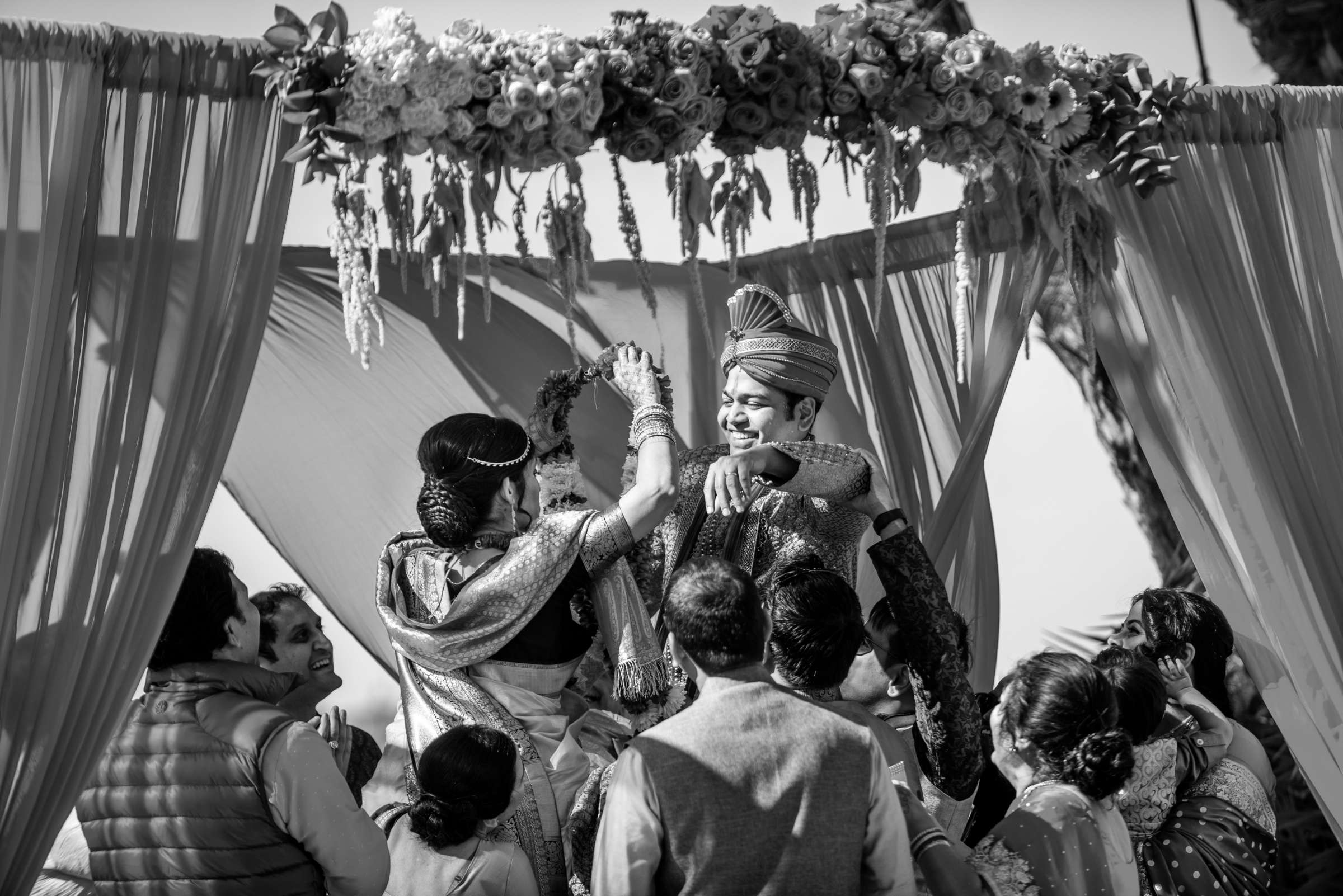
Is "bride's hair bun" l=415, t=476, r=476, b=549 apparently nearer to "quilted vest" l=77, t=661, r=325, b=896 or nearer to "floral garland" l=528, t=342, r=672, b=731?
"floral garland" l=528, t=342, r=672, b=731

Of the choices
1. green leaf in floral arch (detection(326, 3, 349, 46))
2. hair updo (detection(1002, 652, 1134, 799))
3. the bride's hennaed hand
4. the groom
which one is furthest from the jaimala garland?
hair updo (detection(1002, 652, 1134, 799))

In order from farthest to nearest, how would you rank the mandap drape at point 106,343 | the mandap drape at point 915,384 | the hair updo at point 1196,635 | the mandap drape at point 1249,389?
the mandap drape at point 915,384
the mandap drape at point 1249,389
the hair updo at point 1196,635
the mandap drape at point 106,343

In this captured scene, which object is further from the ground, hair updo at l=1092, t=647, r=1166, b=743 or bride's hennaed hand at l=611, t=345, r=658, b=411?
bride's hennaed hand at l=611, t=345, r=658, b=411

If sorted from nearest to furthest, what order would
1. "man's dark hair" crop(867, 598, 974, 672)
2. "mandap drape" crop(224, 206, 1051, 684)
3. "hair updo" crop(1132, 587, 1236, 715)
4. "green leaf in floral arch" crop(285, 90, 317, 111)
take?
"green leaf in floral arch" crop(285, 90, 317, 111)
"man's dark hair" crop(867, 598, 974, 672)
"hair updo" crop(1132, 587, 1236, 715)
"mandap drape" crop(224, 206, 1051, 684)

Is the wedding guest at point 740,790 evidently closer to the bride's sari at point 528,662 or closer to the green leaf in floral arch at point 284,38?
the bride's sari at point 528,662

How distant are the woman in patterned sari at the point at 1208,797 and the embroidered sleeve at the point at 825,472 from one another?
2.81ft

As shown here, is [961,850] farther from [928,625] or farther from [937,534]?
[937,534]

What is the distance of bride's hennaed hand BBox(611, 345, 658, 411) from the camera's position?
302 cm

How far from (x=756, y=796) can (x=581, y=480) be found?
1.47 m

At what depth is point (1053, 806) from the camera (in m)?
2.49

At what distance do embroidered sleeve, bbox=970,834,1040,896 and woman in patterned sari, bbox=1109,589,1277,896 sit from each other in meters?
0.57

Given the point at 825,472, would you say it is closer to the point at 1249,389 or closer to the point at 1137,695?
the point at 1137,695

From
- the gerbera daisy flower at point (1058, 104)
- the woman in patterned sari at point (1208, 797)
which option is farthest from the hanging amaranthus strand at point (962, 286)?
the woman in patterned sari at point (1208, 797)

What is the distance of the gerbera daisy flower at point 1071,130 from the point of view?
3377mm
